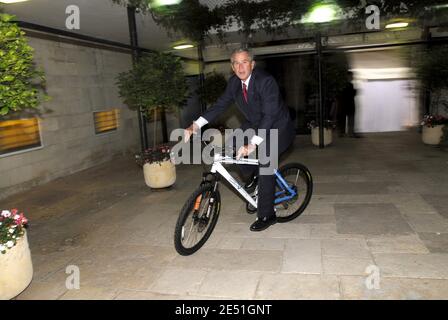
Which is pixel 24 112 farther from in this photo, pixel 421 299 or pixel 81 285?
pixel 421 299

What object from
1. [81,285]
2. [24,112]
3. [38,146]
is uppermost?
[24,112]

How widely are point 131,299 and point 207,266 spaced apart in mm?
710

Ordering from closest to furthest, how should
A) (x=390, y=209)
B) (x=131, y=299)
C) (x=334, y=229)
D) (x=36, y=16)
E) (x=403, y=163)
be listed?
1. (x=131, y=299)
2. (x=334, y=229)
3. (x=390, y=209)
4. (x=36, y=16)
5. (x=403, y=163)

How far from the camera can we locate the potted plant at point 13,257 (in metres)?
2.66

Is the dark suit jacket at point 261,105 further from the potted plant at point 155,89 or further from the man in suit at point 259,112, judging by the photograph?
the potted plant at point 155,89

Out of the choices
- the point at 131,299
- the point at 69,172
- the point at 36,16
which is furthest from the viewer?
the point at 69,172

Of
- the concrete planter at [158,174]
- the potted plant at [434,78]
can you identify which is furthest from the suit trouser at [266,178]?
the potted plant at [434,78]

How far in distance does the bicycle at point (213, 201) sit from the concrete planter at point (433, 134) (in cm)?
525

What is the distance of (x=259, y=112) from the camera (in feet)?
12.1

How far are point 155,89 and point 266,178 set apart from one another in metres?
2.74

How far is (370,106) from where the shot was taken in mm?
11523

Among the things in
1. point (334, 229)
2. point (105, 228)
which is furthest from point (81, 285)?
point (334, 229)

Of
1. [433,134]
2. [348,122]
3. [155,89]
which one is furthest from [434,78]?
[155,89]

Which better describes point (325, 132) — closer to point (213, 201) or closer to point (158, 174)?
point (158, 174)
